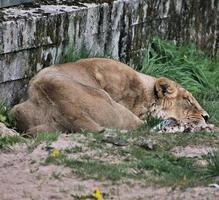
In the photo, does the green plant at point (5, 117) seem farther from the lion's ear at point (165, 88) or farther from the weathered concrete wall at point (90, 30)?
the lion's ear at point (165, 88)

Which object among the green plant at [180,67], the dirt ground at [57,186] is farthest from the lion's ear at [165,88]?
the dirt ground at [57,186]

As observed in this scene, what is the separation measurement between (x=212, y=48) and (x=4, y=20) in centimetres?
441

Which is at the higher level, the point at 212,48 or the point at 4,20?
the point at 4,20

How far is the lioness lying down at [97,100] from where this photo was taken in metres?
8.08

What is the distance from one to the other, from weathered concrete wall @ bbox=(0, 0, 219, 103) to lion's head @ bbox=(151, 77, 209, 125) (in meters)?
0.97

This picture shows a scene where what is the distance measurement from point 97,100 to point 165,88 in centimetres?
136

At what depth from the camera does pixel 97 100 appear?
8320mm

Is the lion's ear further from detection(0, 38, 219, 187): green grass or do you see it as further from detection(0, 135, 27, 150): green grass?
detection(0, 135, 27, 150): green grass

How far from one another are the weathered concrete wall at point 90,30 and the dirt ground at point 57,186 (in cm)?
214

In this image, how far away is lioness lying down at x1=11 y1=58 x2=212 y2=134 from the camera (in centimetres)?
808

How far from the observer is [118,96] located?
357 inches

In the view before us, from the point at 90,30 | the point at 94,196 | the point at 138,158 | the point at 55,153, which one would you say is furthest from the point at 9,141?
the point at 90,30

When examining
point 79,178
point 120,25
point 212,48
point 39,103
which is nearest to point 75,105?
point 39,103

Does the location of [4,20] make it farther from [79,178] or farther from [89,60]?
[79,178]
